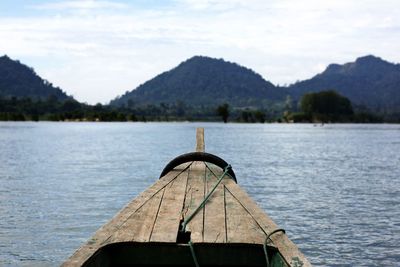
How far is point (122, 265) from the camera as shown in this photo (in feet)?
18.4

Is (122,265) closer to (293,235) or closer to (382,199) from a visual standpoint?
(293,235)

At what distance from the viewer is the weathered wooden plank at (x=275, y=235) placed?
485 cm

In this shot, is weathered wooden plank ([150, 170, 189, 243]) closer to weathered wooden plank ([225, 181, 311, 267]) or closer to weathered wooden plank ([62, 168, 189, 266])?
weathered wooden plank ([62, 168, 189, 266])

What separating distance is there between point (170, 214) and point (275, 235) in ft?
5.24

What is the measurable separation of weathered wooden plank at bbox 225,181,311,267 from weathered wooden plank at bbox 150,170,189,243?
34.2 inches

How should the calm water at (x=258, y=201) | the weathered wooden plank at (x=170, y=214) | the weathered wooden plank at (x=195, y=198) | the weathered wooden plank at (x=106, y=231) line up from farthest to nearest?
the calm water at (x=258, y=201)
the weathered wooden plank at (x=195, y=198)
the weathered wooden plank at (x=170, y=214)
the weathered wooden plank at (x=106, y=231)

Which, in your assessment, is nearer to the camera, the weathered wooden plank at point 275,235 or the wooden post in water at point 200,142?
the weathered wooden plank at point 275,235

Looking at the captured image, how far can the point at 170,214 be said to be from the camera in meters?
6.78

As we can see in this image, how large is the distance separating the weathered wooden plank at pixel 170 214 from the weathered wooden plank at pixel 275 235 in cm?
87

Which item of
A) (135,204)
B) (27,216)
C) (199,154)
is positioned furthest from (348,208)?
(135,204)

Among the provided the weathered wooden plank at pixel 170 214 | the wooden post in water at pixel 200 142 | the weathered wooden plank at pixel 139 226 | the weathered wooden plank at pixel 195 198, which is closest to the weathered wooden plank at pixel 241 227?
the weathered wooden plank at pixel 195 198

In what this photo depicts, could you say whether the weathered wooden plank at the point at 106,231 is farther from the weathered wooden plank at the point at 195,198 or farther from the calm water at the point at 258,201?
the calm water at the point at 258,201

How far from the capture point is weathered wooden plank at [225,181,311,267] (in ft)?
15.9

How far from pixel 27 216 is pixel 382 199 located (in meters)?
13.9
